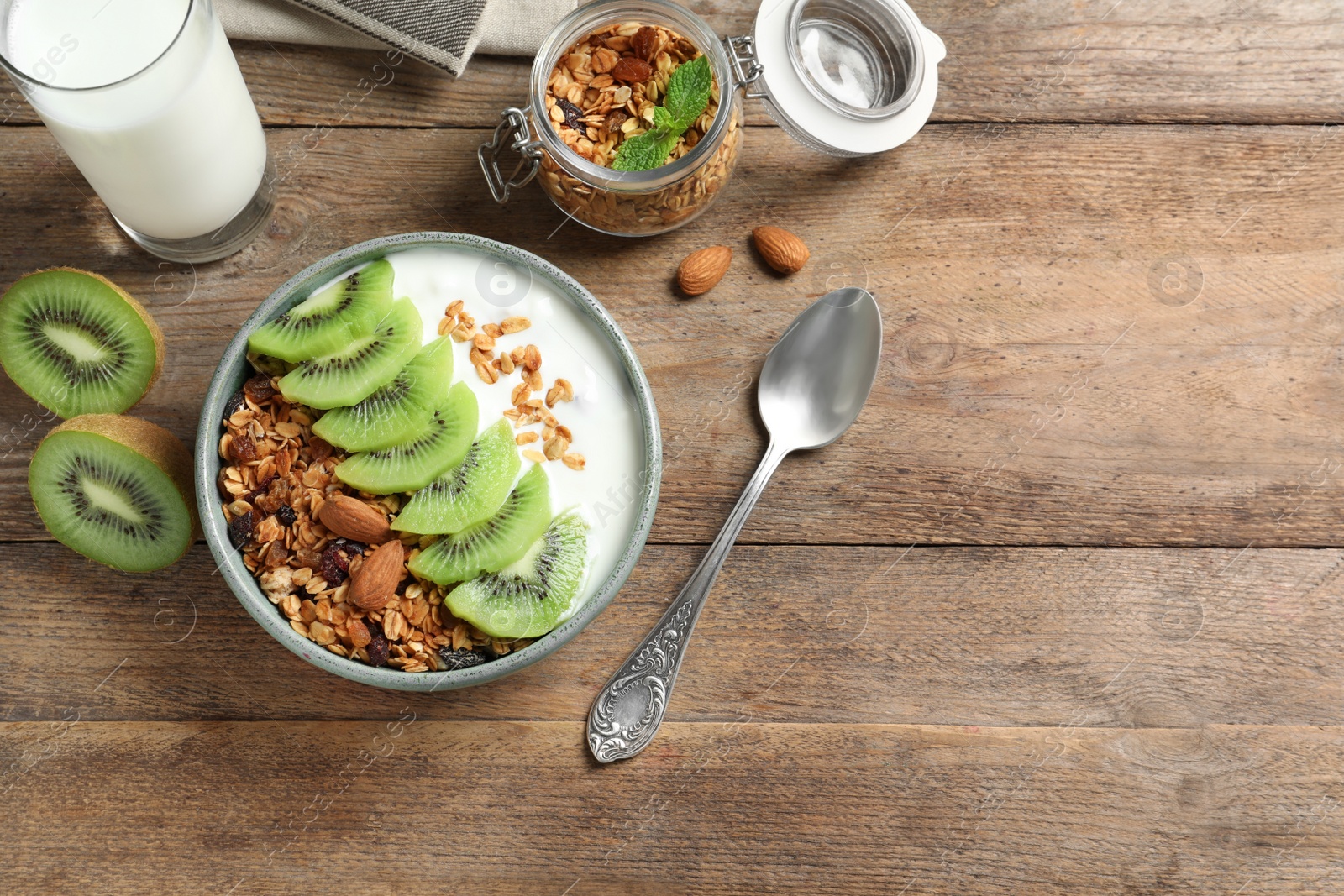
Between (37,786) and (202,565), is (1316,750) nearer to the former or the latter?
(202,565)

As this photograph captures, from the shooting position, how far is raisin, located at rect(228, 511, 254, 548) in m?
0.89

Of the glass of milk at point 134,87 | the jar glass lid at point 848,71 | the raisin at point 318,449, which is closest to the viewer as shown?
the glass of milk at point 134,87

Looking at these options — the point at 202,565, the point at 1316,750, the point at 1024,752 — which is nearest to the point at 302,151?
the point at 202,565

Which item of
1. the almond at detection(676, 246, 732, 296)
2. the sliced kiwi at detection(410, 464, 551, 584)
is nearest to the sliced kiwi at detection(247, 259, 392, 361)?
the sliced kiwi at detection(410, 464, 551, 584)

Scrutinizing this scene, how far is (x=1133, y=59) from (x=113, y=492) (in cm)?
124

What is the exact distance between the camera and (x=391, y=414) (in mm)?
883

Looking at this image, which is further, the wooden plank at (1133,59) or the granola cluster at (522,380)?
the wooden plank at (1133,59)

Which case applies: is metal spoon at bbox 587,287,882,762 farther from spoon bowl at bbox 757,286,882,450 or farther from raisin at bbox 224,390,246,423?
raisin at bbox 224,390,246,423

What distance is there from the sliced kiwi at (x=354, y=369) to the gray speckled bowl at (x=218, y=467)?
7 cm

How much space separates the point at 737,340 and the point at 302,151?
55cm

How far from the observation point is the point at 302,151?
1.08 m

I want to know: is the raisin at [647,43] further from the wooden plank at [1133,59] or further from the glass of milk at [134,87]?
the glass of milk at [134,87]

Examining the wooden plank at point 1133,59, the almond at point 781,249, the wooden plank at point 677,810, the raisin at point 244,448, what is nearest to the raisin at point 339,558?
the raisin at point 244,448

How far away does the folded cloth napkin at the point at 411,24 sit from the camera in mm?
1024
